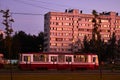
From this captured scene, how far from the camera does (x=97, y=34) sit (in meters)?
36.2

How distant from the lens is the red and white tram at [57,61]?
66.6 metres

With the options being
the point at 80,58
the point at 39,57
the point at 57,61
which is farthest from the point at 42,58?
the point at 80,58

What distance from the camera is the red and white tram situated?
66562mm

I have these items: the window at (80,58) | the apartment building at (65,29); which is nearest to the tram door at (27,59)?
the window at (80,58)

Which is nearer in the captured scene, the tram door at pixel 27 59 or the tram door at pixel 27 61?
the tram door at pixel 27 61

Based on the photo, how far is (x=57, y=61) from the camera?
2682 inches

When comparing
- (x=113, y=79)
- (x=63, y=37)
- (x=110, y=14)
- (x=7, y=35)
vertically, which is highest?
(x=110, y=14)

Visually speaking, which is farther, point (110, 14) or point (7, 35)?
point (110, 14)

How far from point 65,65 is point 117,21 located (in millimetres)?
121733

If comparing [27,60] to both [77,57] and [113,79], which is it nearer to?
[77,57]

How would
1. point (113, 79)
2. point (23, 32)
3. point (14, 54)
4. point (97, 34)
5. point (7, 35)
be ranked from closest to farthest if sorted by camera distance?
point (7, 35) < point (97, 34) < point (113, 79) < point (14, 54) < point (23, 32)

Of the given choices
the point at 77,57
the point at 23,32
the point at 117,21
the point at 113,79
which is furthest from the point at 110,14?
the point at 113,79

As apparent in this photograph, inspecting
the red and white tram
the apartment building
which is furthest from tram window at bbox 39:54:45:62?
the apartment building

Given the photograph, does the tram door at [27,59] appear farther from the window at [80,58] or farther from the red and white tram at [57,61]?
the window at [80,58]
